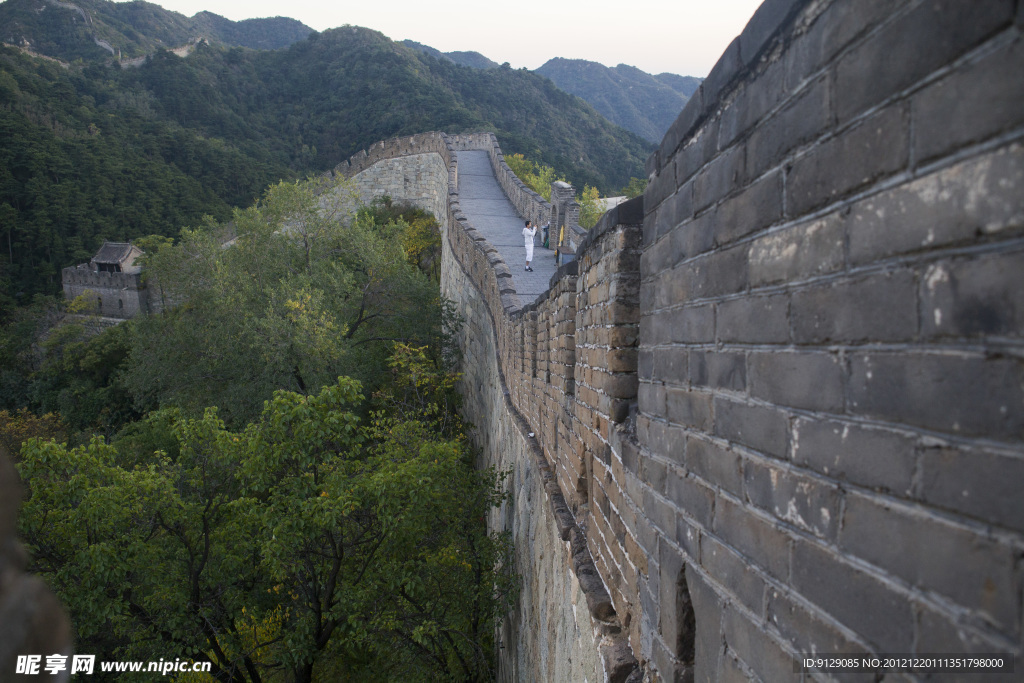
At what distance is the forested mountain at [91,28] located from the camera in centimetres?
7456

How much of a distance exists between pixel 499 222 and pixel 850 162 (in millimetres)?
18299

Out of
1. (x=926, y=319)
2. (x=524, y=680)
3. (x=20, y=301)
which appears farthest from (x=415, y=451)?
(x=20, y=301)

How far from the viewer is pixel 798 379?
1.08m

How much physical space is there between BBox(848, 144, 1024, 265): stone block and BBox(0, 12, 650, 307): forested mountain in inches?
1527

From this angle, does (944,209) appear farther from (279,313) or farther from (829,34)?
(279,313)

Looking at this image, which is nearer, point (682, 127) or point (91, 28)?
point (682, 127)

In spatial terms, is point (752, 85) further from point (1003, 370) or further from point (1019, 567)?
point (1019, 567)

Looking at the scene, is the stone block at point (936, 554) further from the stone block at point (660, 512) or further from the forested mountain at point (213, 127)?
the forested mountain at point (213, 127)

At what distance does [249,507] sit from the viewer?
662 cm

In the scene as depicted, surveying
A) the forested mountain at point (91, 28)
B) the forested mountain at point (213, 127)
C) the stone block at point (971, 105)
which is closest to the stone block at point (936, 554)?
the stone block at point (971, 105)

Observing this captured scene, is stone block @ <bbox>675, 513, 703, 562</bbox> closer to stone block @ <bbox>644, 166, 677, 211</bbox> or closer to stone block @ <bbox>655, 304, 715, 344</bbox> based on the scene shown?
stone block @ <bbox>655, 304, 715, 344</bbox>

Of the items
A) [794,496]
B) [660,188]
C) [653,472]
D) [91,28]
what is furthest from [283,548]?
[91,28]

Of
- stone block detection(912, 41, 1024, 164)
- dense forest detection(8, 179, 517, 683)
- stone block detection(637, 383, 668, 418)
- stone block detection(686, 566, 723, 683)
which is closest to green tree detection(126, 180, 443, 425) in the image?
dense forest detection(8, 179, 517, 683)

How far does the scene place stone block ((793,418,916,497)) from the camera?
0.82 meters
